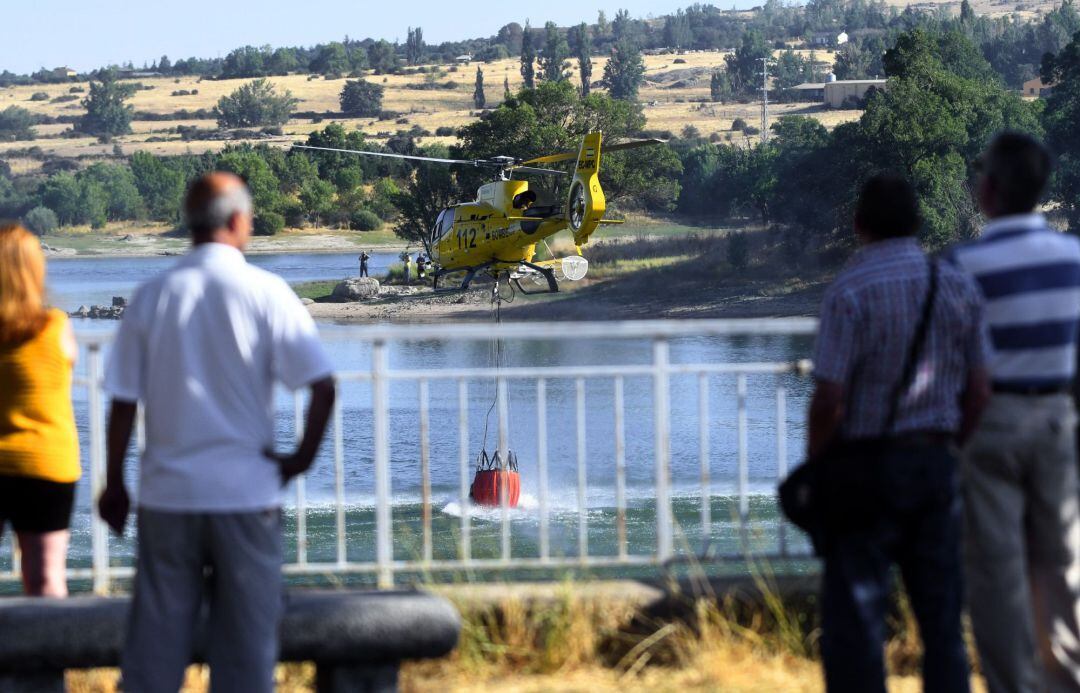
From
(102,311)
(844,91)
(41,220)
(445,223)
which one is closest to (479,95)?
(844,91)

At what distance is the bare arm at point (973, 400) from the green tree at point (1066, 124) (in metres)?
65.9

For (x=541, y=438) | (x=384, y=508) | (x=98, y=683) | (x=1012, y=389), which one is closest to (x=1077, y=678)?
(x=1012, y=389)

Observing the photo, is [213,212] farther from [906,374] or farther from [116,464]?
[906,374]

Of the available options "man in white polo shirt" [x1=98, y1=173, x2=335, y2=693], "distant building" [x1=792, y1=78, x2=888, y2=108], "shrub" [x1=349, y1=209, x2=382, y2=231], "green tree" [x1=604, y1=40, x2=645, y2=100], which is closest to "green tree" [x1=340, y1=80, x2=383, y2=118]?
"green tree" [x1=604, y1=40, x2=645, y2=100]

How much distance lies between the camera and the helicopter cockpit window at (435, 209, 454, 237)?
3706cm

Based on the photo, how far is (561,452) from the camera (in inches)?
1672

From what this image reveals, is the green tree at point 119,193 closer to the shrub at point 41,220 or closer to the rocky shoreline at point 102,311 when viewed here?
the shrub at point 41,220

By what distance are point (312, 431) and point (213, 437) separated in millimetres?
273

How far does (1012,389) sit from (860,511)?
0.61 metres

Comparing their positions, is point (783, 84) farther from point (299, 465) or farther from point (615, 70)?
point (299, 465)

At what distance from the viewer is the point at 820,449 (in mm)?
4473

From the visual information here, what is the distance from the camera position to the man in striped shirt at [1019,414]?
14.9 feet

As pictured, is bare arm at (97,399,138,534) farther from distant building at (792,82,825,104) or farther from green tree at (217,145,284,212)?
distant building at (792,82,825,104)

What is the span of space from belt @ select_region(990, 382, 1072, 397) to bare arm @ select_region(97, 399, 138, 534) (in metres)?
2.45
